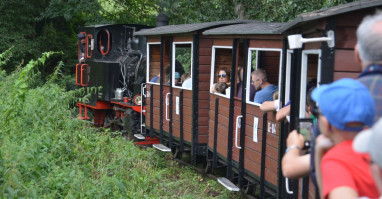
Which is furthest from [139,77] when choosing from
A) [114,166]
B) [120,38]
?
[114,166]

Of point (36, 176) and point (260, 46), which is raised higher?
point (260, 46)

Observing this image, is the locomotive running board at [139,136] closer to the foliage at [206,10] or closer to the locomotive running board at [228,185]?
the locomotive running board at [228,185]

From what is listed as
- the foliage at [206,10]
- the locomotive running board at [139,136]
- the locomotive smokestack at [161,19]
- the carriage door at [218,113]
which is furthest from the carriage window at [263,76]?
the foliage at [206,10]

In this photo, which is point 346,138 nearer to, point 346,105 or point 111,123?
point 346,105

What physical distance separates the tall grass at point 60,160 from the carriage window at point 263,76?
1.59m

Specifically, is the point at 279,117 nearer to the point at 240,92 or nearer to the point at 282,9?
the point at 240,92

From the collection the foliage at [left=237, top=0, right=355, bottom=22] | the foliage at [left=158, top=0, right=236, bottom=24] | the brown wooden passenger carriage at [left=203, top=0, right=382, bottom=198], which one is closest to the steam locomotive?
the brown wooden passenger carriage at [left=203, top=0, right=382, bottom=198]

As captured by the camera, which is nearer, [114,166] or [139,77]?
[114,166]

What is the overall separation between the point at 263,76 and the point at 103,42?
8.89m

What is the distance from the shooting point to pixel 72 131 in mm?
8414

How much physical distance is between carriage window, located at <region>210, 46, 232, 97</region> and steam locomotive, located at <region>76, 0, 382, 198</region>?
0.02 metres

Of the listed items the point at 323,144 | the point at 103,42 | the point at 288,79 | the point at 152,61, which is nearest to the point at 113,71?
the point at 103,42

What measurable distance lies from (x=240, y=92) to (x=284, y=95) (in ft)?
6.16

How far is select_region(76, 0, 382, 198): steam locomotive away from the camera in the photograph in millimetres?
4949
